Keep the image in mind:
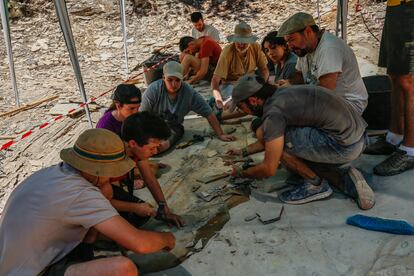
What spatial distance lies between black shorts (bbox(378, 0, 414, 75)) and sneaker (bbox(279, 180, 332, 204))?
1.04 m

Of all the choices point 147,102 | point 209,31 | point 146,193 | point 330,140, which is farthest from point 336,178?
point 209,31

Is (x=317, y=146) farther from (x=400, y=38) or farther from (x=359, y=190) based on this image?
(x=400, y=38)

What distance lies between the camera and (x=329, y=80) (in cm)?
316

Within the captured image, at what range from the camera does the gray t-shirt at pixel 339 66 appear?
312 centimetres

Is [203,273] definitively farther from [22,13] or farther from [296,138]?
[22,13]

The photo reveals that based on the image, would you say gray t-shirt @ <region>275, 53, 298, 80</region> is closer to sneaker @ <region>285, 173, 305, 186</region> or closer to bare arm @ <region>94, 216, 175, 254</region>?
sneaker @ <region>285, 173, 305, 186</region>

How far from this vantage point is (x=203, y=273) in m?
2.47

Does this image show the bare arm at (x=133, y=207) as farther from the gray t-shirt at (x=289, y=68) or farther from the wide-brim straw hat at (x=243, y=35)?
the wide-brim straw hat at (x=243, y=35)

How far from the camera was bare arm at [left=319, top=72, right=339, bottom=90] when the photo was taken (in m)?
3.14

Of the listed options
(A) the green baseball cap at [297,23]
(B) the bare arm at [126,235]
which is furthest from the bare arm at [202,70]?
(B) the bare arm at [126,235]

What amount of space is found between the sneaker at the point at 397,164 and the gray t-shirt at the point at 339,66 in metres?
0.47

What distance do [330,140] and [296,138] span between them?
0.25m

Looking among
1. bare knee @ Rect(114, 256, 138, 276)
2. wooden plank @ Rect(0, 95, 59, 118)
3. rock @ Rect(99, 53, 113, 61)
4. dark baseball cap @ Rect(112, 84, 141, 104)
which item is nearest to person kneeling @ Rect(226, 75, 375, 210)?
dark baseball cap @ Rect(112, 84, 141, 104)

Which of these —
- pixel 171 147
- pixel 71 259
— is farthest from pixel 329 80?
pixel 71 259
